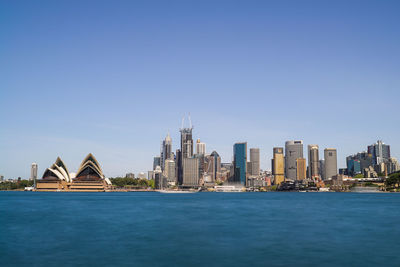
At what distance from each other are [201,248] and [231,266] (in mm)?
5273

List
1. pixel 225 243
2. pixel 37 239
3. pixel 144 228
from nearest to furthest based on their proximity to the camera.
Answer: pixel 225 243 → pixel 37 239 → pixel 144 228

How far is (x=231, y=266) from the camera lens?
18594 mm

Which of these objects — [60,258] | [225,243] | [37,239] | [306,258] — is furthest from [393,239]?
[37,239]

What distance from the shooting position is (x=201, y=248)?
2358 centimetres

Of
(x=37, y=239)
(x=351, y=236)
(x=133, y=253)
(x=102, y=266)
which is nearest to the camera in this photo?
(x=102, y=266)

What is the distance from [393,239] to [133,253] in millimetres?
20682

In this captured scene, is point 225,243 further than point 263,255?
Yes

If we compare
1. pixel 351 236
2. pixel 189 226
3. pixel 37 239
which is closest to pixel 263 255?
pixel 351 236

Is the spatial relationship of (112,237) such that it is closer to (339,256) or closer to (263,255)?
(263,255)

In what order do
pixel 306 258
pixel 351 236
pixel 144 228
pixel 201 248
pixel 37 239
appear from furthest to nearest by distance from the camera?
pixel 144 228 → pixel 351 236 → pixel 37 239 → pixel 201 248 → pixel 306 258

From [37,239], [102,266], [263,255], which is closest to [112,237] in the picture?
[37,239]

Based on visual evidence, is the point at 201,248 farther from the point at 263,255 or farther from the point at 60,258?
the point at 60,258

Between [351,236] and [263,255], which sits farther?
[351,236]

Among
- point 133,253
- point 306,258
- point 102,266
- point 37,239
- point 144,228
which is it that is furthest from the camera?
point 144,228
